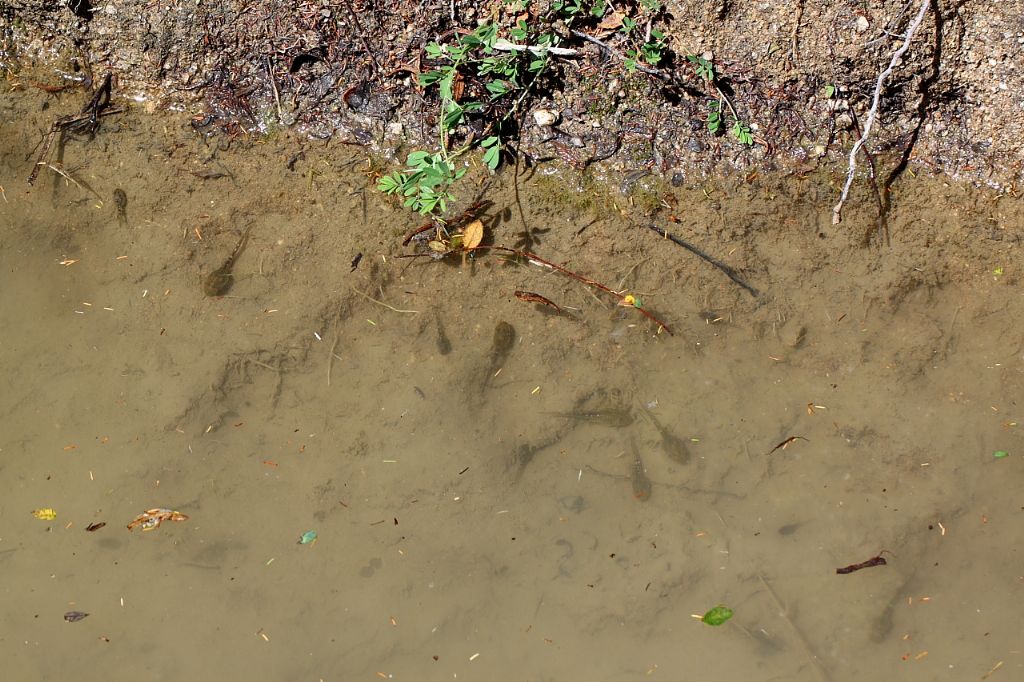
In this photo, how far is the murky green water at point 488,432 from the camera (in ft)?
9.75

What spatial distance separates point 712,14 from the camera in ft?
9.99

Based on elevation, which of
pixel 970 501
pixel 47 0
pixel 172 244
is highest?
pixel 47 0

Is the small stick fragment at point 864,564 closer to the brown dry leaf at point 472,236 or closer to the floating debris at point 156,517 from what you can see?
the brown dry leaf at point 472,236

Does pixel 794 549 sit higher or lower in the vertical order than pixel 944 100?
lower

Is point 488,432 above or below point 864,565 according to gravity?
above

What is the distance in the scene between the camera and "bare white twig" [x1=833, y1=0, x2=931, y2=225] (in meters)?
2.86

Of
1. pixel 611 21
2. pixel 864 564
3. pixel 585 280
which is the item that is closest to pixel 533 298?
pixel 585 280

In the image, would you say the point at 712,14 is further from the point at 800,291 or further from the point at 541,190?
the point at 800,291

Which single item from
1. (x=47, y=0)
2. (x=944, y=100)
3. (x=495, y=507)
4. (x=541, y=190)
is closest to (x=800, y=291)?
(x=944, y=100)

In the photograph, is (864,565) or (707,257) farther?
(707,257)

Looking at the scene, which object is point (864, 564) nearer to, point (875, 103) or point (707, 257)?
point (707, 257)

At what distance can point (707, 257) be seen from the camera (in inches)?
124

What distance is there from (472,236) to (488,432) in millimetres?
844

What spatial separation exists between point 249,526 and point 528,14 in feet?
7.98
